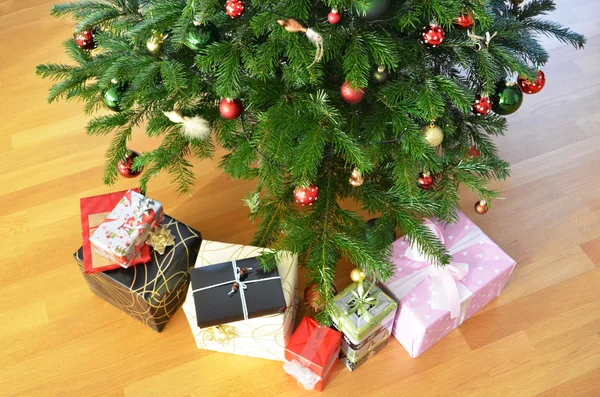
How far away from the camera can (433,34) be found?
0.99 m

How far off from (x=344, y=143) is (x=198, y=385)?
688 mm

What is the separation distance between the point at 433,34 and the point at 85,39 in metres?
0.74

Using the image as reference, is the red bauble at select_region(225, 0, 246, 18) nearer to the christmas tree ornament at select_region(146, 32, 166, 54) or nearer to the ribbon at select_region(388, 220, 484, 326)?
the christmas tree ornament at select_region(146, 32, 166, 54)

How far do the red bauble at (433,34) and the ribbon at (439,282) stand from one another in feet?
1.42

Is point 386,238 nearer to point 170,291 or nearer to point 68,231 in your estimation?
point 170,291

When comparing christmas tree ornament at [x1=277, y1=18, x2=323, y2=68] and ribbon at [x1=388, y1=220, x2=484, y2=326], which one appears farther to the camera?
ribbon at [x1=388, y1=220, x2=484, y2=326]

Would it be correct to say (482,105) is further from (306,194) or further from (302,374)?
(302,374)

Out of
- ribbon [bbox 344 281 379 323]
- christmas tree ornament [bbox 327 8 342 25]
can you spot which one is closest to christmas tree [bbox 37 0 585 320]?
christmas tree ornament [bbox 327 8 342 25]

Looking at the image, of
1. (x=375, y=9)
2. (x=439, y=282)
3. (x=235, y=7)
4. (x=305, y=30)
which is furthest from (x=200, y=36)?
(x=439, y=282)

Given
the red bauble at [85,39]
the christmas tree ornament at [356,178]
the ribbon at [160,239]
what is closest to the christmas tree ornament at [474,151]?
the christmas tree ornament at [356,178]

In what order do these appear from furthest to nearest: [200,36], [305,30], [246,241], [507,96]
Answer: [246,241], [507,96], [200,36], [305,30]

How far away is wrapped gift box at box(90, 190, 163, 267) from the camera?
1.22 m

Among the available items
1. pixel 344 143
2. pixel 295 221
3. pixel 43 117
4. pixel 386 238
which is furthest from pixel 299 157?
pixel 43 117

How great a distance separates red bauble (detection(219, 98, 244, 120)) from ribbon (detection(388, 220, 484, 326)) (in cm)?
48
